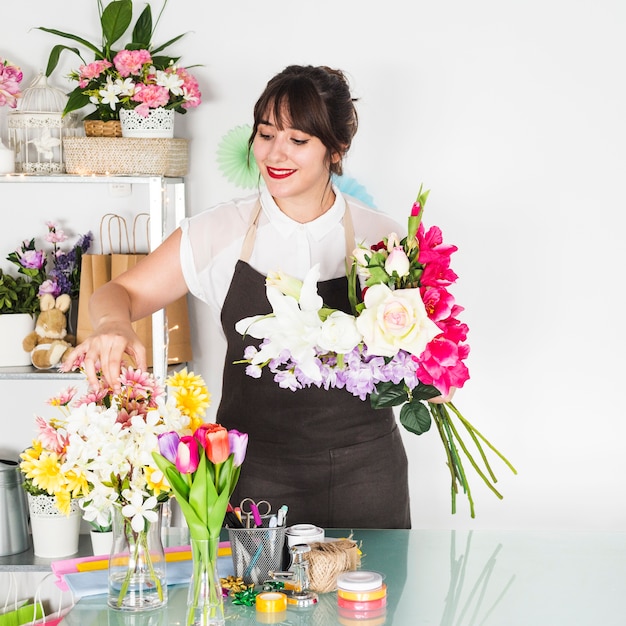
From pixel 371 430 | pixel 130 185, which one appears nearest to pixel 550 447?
pixel 371 430

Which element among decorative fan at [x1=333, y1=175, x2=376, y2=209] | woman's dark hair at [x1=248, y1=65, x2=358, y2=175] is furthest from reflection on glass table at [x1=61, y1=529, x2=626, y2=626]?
decorative fan at [x1=333, y1=175, x2=376, y2=209]

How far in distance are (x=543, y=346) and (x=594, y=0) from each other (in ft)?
3.80

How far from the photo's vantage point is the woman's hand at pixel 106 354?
1.74 m

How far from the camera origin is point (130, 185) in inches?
131

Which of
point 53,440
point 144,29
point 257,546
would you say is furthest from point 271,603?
point 144,29

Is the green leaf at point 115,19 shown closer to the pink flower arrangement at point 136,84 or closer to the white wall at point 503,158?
the pink flower arrangement at point 136,84

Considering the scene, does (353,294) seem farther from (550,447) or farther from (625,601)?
(550,447)

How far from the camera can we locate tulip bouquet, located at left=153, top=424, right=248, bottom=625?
1435 millimetres

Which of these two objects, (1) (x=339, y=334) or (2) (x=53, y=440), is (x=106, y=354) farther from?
(1) (x=339, y=334)

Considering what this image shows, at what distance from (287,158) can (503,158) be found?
47.6 inches

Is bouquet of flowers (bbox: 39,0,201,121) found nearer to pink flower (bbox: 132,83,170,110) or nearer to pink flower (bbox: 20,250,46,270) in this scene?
pink flower (bbox: 132,83,170,110)

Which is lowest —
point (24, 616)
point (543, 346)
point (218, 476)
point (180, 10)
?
point (24, 616)

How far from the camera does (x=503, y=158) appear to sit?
10.6ft

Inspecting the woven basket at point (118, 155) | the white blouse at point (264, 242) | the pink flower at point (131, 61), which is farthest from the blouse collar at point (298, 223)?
the pink flower at point (131, 61)
